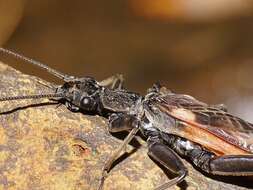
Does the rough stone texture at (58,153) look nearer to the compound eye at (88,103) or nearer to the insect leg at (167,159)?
the insect leg at (167,159)

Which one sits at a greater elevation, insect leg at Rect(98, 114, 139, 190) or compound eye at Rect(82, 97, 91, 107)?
compound eye at Rect(82, 97, 91, 107)

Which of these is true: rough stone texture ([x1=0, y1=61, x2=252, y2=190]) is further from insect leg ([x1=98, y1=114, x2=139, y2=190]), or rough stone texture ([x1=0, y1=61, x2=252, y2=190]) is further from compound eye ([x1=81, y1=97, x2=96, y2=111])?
compound eye ([x1=81, y1=97, x2=96, y2=111])

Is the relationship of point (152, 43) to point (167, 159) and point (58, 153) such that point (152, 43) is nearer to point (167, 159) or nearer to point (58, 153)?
point (167, 159)

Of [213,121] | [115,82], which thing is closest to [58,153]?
[213,121]

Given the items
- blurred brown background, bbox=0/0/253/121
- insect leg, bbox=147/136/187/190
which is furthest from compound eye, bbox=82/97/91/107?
blurred brown background, bbox=0/0/253/121

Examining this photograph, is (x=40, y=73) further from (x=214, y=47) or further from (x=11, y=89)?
(x=11, y=89)

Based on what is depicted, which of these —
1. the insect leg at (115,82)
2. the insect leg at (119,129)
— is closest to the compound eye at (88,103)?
the insect leg at (119,129)

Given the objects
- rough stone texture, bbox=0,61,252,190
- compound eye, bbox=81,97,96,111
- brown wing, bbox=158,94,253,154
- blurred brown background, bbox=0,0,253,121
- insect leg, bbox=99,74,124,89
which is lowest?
rough stone texture, bbox=0,61,252,190
